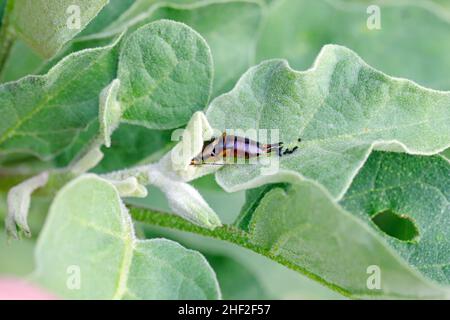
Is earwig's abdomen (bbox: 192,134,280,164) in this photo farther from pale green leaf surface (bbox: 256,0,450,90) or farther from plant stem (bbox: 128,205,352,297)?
pale green leaf surface (bbox: 256,0,450,90)

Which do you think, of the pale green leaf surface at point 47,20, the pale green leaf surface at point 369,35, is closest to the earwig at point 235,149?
the pale green leaf surface at point 47,20

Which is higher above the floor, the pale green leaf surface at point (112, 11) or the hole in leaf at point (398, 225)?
the pale green leaf surface at point (112, 11)

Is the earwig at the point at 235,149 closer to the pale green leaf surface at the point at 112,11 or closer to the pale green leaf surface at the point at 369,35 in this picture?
the pale green leaf surface at the point at 112,11

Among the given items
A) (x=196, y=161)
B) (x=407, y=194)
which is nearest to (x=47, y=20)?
(x=196, y=161)

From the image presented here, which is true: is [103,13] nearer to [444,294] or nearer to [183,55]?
[183,55]

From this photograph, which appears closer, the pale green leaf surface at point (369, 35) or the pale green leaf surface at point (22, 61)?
the pale green leaf surface at point (22, 61)

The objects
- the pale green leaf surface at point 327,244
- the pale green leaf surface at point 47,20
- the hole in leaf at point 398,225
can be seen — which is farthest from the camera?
the hole in leaf at point 398,225

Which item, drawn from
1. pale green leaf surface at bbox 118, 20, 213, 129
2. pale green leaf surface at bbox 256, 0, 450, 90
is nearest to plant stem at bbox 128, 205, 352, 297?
pale green leaf surface at bbox 118, 20, 213, 129

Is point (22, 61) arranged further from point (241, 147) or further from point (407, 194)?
point (407, 194)
